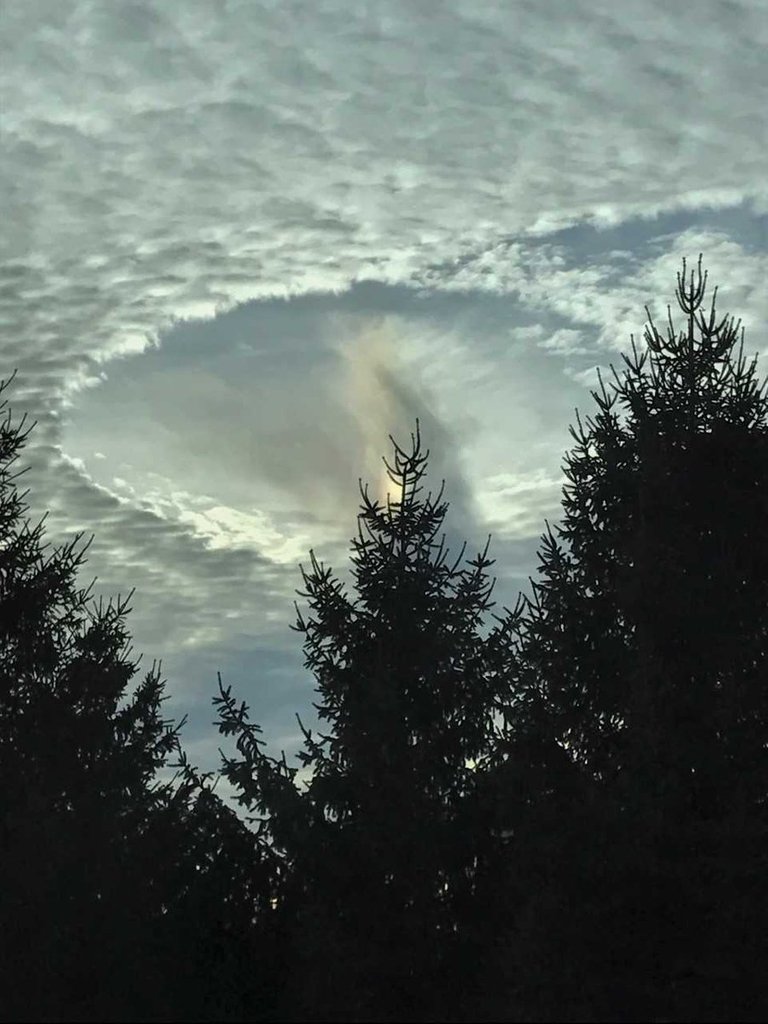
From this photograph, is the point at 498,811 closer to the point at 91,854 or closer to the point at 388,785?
the point at 388,785

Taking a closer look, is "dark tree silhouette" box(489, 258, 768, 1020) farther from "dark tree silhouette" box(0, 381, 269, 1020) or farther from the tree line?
"dark tree silhouette" box(0, 381, 269, 1020)

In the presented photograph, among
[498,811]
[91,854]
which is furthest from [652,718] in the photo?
[91,854]

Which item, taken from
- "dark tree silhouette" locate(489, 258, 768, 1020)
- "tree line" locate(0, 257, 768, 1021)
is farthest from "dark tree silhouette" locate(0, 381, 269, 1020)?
"dark tree silhouette" locate(489, 258, 768, 1020)

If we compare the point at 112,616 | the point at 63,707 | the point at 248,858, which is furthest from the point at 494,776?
the point at 112,616

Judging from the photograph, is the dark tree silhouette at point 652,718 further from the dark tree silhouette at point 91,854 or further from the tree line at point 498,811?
the dark tree silhouette at point 91,854

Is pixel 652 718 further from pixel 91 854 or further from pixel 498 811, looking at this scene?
pixel 91 854
